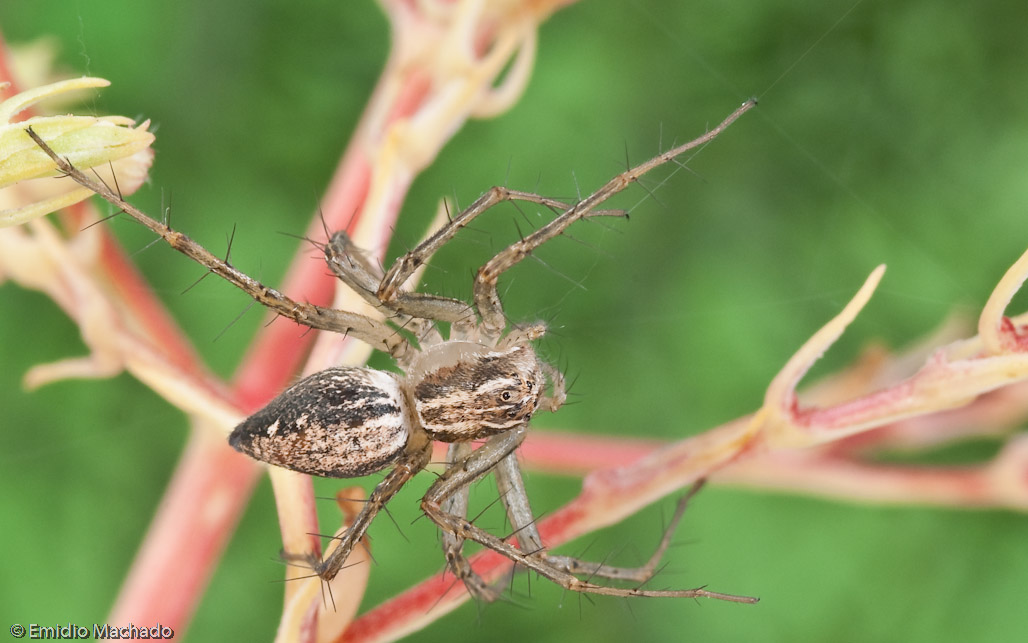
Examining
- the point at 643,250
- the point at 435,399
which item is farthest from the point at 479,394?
the point at 643,250

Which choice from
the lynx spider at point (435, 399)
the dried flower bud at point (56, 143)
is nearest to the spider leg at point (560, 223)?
the lynx spider at point (435, 399)

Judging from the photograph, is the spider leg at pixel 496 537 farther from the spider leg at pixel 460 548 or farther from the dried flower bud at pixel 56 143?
the dried flower bud at pixel 56 143

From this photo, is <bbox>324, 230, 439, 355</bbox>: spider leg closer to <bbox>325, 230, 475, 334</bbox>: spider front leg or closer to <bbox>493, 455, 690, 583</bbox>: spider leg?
<bbox>325, 230, 475, 334</bbox>: spider front leg

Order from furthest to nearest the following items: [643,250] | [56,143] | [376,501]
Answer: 1. [643,250]
2. [376,501]
3. [56,143]

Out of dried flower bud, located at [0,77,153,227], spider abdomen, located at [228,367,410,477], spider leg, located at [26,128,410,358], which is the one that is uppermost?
dried flower bud, located at [0,77,153,227]

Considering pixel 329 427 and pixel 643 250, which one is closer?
pixel 329 427

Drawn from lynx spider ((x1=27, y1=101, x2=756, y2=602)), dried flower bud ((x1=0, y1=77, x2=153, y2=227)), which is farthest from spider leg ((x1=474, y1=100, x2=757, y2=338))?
dried flower bud ((x1=0, y1=77, x2=153, y2=227))

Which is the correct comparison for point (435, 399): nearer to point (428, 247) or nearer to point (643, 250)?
point (428, 247)

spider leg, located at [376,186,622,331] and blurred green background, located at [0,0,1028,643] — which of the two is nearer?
spider leg, located at [376,186,622,331]

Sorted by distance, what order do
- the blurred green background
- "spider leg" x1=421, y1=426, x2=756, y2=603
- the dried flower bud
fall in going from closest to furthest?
the dried flower bud, "spider leg" x1=421, y1=426, x2=756, y2=603, the blurred green background
